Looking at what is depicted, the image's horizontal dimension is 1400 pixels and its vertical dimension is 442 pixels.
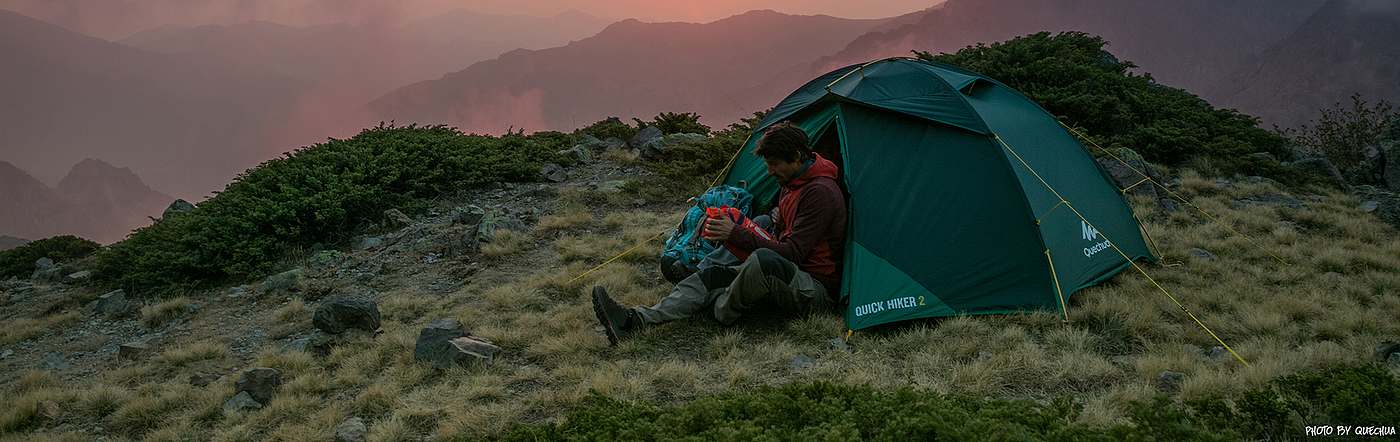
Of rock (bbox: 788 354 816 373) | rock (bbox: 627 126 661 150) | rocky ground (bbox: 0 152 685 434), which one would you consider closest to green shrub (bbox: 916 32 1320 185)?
rock (bbox: 627 126 661 150)

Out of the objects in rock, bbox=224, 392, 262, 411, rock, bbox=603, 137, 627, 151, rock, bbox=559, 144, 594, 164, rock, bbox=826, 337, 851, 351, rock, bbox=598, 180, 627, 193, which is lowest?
rock, bbox=224, 392, 262, 411

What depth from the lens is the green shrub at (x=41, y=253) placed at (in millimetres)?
12469

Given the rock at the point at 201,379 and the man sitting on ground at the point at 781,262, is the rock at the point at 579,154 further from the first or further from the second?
the man sitting on ground at the point at 781,262

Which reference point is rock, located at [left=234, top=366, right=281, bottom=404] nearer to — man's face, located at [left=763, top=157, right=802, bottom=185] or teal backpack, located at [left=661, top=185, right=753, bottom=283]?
teal backpack, located at [left=661, top=185, right=753, bottom=283]

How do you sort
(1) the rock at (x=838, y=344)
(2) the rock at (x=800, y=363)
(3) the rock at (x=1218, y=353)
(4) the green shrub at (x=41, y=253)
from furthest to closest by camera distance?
(4) the green shrub at (x=41, y=253) < (1) the rock at (x=838, y=344) < (2) the rock at (x=800, y=363) < (3) the rock at (x=1218, y=353)

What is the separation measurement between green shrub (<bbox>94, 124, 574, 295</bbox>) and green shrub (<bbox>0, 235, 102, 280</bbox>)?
14.8 ft

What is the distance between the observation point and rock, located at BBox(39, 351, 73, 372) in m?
6.29

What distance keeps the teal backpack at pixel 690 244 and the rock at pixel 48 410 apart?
4.77 meters

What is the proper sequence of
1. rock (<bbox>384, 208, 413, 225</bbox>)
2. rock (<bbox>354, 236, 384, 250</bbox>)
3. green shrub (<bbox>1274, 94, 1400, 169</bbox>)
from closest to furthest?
rock (<bbox>354, 236, 384, 250</bbox>) < rock (<bbox>384, 208, 413, 225</bbox>) < green shrub (<bbox>1274, 94, 1400, 169</bbox>)

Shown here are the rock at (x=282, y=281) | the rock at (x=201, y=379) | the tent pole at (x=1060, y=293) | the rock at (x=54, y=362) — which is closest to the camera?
the tent pole at (x=1060, y=293)

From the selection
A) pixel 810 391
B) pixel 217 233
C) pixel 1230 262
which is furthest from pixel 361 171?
pixel 1230 262

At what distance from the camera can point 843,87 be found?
6.15 m

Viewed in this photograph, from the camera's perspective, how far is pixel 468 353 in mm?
4762

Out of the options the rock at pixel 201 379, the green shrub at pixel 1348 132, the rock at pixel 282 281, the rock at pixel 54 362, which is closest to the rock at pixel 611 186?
the rock at pixel 282 281
